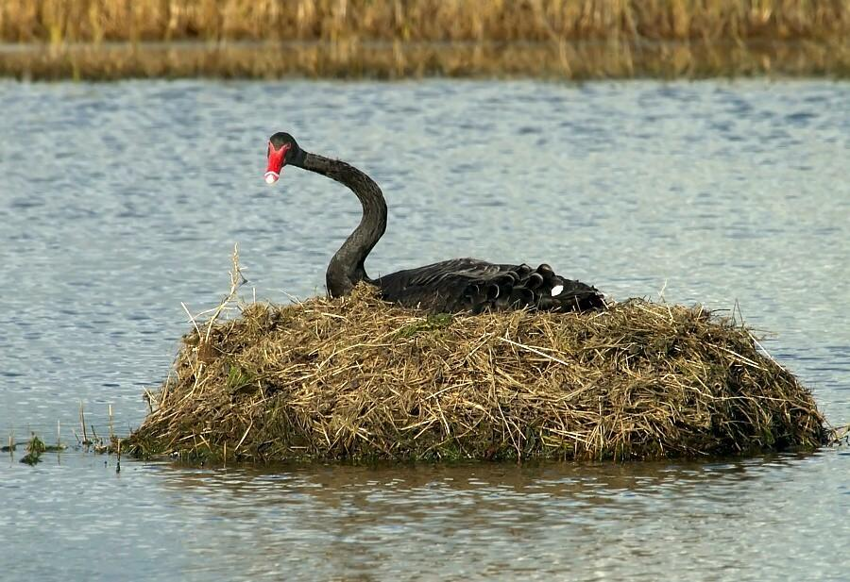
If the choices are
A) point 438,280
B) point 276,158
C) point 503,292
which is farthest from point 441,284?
point 276,158

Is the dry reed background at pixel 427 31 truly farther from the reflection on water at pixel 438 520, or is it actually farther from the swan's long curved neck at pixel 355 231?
the reflection on water at pixel 438 520

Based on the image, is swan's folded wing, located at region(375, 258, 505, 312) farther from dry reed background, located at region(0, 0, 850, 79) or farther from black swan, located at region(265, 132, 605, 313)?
dry reed background, located at region(0, 0, 850, 79)

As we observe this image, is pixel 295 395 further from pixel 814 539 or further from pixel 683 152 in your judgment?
pixel 683 152

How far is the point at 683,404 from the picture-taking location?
934 centimetres

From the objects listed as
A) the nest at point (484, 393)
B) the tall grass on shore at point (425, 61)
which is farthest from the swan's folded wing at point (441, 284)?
the tall grass on shore at point (425, 61)

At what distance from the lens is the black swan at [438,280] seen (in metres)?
9.93

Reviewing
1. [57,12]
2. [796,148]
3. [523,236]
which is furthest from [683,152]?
[57,12]

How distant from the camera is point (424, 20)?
28.7 meters

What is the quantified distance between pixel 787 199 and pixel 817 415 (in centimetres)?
866

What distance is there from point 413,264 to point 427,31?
14.3 m

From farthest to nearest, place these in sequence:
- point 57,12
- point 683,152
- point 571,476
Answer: point 57,12
point 683,152
point 571,476

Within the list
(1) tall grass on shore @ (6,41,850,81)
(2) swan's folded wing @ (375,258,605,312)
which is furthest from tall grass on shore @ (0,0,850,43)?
(2) swan's folded wing @ (375,258,605,312)

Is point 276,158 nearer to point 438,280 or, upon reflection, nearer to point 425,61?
point 438,280

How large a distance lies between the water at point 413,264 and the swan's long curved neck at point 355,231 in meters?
1.39
